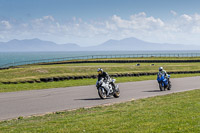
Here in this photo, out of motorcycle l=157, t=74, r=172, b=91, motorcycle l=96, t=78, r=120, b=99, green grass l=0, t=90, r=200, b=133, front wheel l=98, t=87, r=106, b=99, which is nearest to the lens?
green grass l=0, t=90, r=200, b=133

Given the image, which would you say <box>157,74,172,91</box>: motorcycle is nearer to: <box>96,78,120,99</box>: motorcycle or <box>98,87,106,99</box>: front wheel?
<box>96,78,120,99</box>: motorcycle

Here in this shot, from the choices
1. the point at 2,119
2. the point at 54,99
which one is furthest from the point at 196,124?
the point at 54,99

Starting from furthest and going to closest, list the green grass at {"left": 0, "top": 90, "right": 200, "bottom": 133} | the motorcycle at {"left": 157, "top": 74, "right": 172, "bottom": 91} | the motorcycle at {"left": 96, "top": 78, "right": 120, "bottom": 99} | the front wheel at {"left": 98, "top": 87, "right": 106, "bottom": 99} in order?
the motorcycle at {"left": 157, "top": 74, "right": 172, "bottom": 91} < the front wheel at {"left": 98, "top": 87, "right": 106, "bottom": 99} < the motorcycle at {"left": 96, "top": 78, "right": 120, "bottom": 99} < the green grass at {"left": 0, "top": 90, "right": 200, "bottom": 133}

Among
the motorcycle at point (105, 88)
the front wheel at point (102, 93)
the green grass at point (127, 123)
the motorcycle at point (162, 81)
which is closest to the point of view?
the green grass at point (127, 123)

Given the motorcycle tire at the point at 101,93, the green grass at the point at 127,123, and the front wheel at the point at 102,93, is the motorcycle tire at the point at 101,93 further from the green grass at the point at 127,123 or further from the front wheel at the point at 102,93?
the green grass at the point at 127,123

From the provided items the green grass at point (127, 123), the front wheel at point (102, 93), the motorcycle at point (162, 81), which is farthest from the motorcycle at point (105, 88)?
the green grass at point (127, 123)

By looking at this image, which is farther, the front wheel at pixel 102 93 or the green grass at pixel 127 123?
the front wheel at pixel 102 93

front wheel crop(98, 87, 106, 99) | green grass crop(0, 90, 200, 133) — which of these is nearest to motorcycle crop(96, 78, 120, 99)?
front wheel crop(98, 87, 106, 99)

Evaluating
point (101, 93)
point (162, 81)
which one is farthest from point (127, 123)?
point (162, 81)

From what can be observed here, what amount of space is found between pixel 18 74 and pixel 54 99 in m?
17.5

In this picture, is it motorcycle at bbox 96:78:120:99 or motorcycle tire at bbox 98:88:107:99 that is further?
motorcycle tire at bbox 98:88:107:99

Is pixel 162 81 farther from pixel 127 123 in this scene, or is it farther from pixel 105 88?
pixel 127 123

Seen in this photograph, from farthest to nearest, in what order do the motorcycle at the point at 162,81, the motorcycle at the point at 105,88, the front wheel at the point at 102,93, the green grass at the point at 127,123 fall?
the motorcycle at the point at 162,81, the front wheel at the point at 102,93, the motorcycle at the point at 105,88, the green grass at the point at 127,123

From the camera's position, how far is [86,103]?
15.1m
